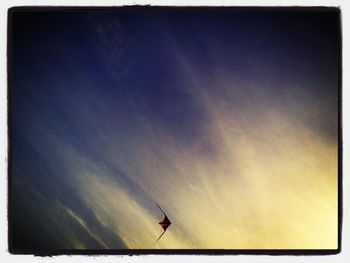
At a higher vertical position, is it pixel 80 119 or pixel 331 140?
pixel 331 140

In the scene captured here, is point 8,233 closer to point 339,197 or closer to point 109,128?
point 109,128

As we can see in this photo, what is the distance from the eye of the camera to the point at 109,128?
1363 mm

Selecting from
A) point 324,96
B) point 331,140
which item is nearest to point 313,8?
point 324,96

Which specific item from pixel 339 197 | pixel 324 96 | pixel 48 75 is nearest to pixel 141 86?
pixel 48 75

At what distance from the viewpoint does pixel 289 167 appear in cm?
135

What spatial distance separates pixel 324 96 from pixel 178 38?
1.50ft

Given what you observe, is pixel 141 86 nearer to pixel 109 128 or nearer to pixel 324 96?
pixel 109 128

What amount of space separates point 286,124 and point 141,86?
0.44 m

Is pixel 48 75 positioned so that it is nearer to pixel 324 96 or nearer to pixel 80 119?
pixel 80 119

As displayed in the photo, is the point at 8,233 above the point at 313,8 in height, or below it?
below
